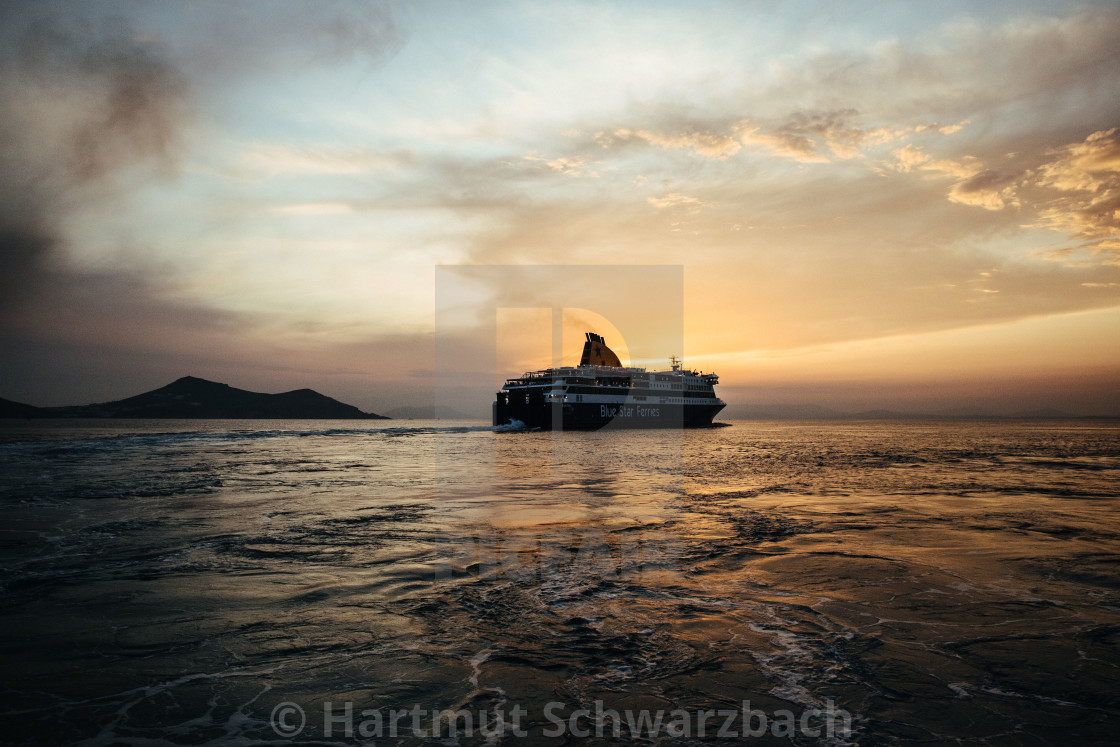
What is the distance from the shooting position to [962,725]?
4102mm

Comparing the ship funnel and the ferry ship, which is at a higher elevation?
the ship funnel

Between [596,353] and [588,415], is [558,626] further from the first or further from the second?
[596,353]

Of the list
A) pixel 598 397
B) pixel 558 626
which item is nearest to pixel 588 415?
pixel 598 397

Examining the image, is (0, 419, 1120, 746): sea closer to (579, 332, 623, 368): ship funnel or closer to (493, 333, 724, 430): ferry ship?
(493, 333, 724, 430): ferry ship

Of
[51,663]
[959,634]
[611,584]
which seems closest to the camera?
[51,663]

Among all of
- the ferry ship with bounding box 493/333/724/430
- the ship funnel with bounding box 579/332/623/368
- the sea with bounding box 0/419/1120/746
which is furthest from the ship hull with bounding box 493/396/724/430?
the sea with bounding box 0/419/1120/746

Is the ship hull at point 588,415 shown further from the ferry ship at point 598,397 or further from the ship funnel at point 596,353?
the ship funnel at point 596,353

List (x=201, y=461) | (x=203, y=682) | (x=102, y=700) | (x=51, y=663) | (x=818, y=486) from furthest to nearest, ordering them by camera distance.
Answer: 1. (x=201, y=461)
2. (x=818, y=486)
3. (x=51, y=663)
4. (x=203, y=682)
5. (x=102, y=700)

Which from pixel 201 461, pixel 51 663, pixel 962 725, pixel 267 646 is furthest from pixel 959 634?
pixel 201 461

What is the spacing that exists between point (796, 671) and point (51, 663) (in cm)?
689

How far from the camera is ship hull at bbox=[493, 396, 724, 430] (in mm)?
80500

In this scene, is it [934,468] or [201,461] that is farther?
[201,461]

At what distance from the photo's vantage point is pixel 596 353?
93500mm

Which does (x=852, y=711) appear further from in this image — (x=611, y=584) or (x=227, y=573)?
(x=227, y=573)
